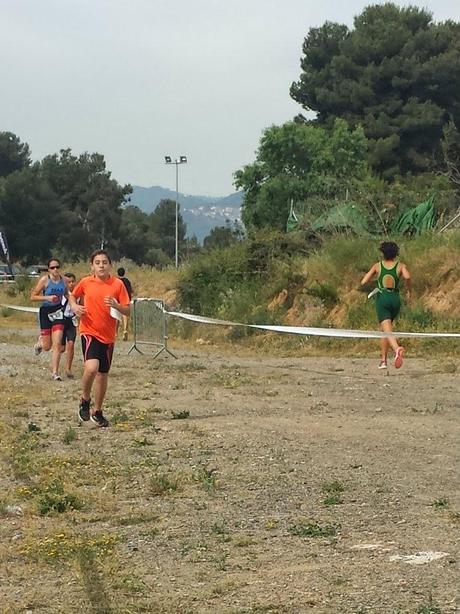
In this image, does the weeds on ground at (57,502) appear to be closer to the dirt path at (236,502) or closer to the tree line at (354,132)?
the dirt path at (236,502)

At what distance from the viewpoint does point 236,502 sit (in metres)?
7.58

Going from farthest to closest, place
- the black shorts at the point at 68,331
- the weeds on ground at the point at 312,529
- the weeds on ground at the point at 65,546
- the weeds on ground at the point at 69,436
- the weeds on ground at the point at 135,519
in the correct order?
the black shorts at the point at 68,331 < the weeds on ground at the point at 69,436 < the weeds on ground at the point at 135,519 < the weeds on ground at the point at 312,529 < the weeds on ground at the point at 65,546

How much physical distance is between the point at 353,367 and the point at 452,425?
21.3 feet

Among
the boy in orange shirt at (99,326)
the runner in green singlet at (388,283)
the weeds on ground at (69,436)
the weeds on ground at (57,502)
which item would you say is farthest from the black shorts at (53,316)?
the weeds on ground at (57,502)

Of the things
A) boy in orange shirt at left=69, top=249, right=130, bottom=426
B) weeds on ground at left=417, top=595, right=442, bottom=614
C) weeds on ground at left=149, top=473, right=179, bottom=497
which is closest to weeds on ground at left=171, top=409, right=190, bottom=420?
boy in orange shirt at left=69, top=249, right=130, bottom=426

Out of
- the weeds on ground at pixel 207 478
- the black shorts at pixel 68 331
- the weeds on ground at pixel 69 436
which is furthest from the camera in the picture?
the black shorts at pixel 68 331

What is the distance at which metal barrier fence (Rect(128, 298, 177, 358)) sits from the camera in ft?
67.1

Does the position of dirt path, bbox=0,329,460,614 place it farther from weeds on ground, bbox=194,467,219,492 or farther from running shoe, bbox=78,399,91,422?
running shoe, bbox=78,399,91,422

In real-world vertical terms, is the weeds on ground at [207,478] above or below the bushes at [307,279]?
below

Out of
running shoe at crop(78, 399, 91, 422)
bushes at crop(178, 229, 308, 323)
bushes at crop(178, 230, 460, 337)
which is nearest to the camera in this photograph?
running shoe at crop(78, 399, 91, 422)

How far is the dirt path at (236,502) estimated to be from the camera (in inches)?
218

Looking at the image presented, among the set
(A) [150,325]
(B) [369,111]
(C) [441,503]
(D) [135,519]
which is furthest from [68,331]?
(B) [369,111]

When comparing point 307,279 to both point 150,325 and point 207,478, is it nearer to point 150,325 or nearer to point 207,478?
point 150,325

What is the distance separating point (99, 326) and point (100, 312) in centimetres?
14
